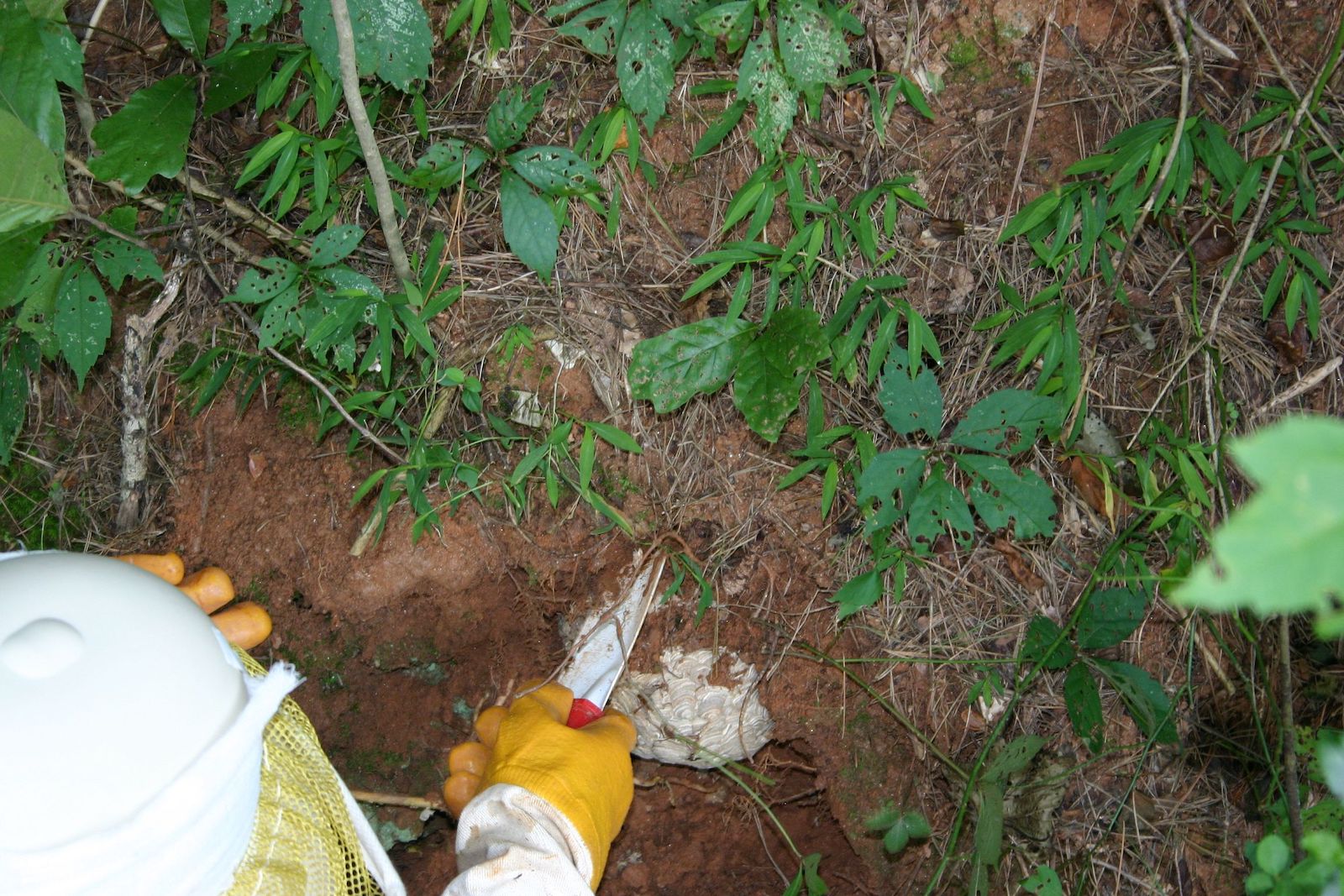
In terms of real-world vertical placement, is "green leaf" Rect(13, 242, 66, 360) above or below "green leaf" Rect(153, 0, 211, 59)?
below

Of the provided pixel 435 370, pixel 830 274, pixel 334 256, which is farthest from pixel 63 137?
pixel 830 274

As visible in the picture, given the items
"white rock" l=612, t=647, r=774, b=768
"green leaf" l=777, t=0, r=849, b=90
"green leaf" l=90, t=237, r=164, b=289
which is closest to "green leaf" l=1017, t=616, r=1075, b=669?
"white rock" l=612, t=647, r=774, b=768

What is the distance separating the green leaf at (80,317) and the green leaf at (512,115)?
901 millimetres

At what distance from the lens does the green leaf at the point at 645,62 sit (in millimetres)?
2012

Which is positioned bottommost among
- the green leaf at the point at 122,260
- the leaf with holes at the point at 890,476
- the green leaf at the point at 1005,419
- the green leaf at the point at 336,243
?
the leaf with holes at the point at 890,476

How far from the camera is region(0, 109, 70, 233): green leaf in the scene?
1876mm

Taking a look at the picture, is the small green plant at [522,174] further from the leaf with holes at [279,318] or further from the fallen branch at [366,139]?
the leaf with holes at [279,318]

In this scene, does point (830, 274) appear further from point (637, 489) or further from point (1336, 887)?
point (1336, 887)

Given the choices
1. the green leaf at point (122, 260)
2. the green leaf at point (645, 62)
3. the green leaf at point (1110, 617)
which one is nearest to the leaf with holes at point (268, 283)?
the green leaf at point (122, 260)

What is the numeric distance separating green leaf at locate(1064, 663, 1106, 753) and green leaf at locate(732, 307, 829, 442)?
2.84 feet

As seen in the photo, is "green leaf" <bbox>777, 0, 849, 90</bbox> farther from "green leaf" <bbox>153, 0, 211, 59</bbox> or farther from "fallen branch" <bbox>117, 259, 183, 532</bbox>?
"fallen branch" <bbox>117, 259, 183, 532</bbox>

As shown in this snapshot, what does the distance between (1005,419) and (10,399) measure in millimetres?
2244

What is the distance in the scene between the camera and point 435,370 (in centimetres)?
222

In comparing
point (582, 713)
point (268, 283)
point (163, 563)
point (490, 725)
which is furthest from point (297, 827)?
point (268, 283)
